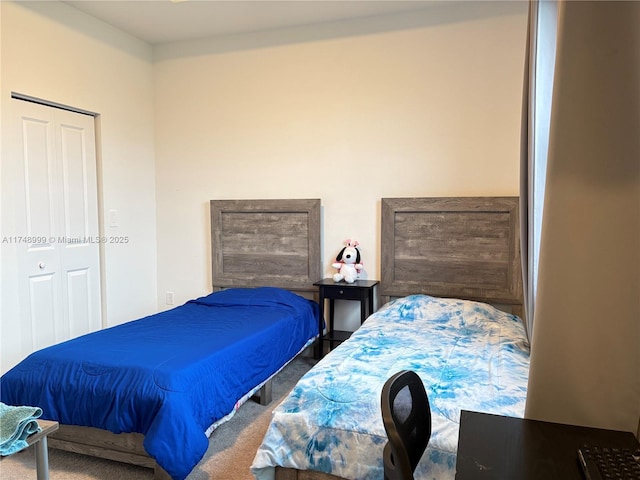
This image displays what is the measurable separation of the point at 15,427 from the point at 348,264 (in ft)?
8.19

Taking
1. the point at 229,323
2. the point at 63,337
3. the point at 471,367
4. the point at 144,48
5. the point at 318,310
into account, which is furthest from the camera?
the point at 144,48

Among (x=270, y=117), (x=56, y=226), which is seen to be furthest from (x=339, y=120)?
(x=56, y=226)

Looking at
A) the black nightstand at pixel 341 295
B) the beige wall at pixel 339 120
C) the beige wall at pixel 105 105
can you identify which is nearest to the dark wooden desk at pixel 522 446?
the black nightstand at pixel 341 295

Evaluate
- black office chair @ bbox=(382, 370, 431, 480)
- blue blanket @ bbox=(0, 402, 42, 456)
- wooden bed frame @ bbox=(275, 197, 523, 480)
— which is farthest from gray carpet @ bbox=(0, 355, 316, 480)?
wooden bed frame @ bbox=(275, 197, 523, 480)

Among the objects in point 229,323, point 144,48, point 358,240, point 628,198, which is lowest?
point 229,323

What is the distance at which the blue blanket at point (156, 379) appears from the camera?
199 cm

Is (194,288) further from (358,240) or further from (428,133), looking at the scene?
(428,133)

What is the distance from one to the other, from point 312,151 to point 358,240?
2.73ft

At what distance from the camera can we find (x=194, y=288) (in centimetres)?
421

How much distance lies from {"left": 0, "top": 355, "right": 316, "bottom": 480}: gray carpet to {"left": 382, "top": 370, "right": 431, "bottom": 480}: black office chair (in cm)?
123

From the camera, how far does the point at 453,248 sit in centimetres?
340

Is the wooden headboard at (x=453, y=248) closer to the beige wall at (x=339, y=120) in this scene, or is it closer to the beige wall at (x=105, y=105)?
the beige wall at (x=339, y=120)

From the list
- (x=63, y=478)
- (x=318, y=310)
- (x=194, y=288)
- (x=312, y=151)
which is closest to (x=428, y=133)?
(x=312, y=151)

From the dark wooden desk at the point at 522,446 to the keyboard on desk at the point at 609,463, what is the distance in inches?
0.9
